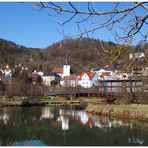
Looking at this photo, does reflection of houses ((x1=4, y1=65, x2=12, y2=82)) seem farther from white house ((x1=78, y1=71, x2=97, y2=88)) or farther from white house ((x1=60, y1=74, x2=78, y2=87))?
white house ((x1=78, y1=71, x2=97, y2=88))

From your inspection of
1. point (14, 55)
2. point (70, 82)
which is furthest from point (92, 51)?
point (14, 55)

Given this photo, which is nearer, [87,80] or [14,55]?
[87,80]

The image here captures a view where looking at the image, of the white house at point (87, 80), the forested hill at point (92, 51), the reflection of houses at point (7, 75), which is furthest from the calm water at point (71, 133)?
the white house at point (87, 80)

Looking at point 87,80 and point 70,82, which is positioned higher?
point 87,80

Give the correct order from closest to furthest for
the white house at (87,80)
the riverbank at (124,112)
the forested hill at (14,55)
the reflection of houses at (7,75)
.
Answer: the riverbank at (124,112)
the reflection of houses at (7,75)
the white house at (87,80)
the forested hill at (14,55)

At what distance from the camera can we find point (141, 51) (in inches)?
137

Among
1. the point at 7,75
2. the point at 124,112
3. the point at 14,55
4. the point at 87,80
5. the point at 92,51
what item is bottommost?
the point at 124,112

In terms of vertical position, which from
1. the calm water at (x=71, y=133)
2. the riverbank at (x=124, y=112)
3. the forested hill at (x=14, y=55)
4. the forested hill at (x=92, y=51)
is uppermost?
the forested hill at (x=14, y=55)

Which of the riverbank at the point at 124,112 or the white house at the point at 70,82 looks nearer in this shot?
the riverbank at the point at 124,112

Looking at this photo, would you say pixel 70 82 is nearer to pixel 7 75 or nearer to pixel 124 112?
pixel 7 75

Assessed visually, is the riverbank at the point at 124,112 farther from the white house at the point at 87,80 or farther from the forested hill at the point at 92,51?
the white house at the point at 87,80

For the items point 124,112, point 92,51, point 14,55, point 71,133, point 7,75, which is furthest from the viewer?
point 14,55

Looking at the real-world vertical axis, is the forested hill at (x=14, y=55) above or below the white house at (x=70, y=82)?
above

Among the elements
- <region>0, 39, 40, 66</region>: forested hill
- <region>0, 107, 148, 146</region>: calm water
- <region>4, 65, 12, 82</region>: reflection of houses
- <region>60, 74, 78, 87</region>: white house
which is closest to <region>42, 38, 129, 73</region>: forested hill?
<region>0, 107, 148, 146</region>: calm water
